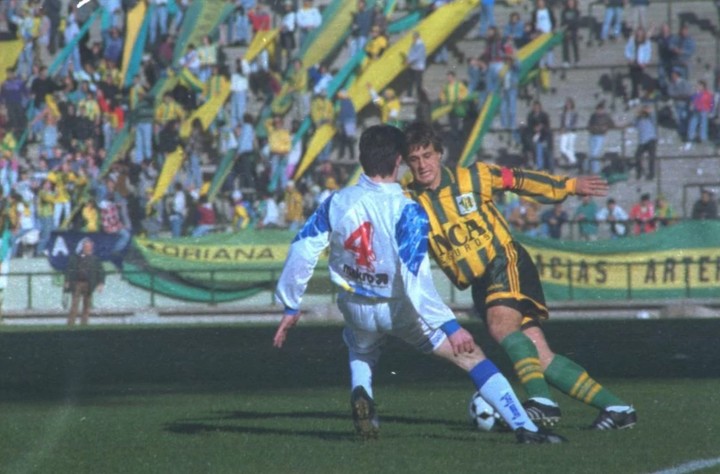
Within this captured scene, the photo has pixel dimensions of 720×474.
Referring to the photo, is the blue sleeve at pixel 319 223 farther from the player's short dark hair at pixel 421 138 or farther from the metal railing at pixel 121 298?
the metal railing at pixel 121 298

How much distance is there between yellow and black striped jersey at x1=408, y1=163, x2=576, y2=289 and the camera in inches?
319

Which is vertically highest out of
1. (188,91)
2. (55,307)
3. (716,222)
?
(188,91)

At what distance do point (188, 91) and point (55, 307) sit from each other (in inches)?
218

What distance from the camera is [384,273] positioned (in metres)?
7.43

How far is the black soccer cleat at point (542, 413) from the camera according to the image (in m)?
7.88

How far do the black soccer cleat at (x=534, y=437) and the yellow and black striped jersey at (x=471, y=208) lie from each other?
113 centimetres

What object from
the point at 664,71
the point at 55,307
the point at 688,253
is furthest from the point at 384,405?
the point at 664,71

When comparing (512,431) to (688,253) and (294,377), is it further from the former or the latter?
(688,253)

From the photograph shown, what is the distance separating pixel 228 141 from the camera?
26.7 metres

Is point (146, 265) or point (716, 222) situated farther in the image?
point (146, 265)

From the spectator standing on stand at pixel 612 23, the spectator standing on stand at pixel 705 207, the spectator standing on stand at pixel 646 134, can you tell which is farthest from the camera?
the spectator standing on stand at pixel 612 23

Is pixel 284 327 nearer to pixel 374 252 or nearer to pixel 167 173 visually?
pixel 374 252

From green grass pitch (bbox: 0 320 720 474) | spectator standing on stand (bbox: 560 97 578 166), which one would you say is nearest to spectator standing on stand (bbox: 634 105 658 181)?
spectator standing on stand (bbox: 560 97 578 166)

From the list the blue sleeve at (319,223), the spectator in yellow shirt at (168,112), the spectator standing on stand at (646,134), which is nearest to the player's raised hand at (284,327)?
the blue sleeve at (319,223)
